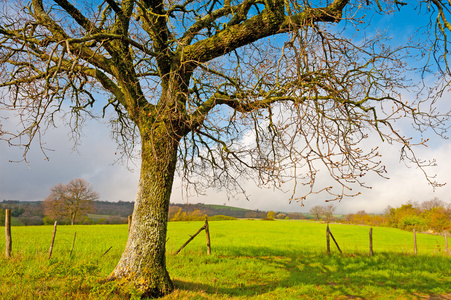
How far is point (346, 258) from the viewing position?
13164mm

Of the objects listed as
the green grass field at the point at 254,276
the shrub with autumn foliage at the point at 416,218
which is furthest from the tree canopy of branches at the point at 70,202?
the shrub with autumn foliage at the point at 416,218

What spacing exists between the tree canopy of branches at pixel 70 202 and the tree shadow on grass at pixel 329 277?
41.3 metres

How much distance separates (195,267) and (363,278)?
625 cm

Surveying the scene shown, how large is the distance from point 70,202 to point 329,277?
47.4 m

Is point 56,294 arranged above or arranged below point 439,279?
above

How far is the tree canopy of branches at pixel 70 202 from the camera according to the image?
1806 inches

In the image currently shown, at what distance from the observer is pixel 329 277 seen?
10.1m

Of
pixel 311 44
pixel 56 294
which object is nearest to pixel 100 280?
pixel 56 294

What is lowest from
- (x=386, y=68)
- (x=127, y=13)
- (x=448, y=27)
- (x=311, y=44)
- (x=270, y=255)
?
(x=270, y=255)

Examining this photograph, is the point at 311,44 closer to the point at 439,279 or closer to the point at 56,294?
the point at 56,294

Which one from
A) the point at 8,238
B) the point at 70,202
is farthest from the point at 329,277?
the point at 70,202

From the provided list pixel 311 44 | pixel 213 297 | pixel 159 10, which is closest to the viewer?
pixel 311 44

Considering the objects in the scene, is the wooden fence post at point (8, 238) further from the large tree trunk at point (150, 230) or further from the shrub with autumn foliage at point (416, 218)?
the shrub with autumn foliage at point (416, 218)

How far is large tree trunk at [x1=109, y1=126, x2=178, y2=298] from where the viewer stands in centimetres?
612
